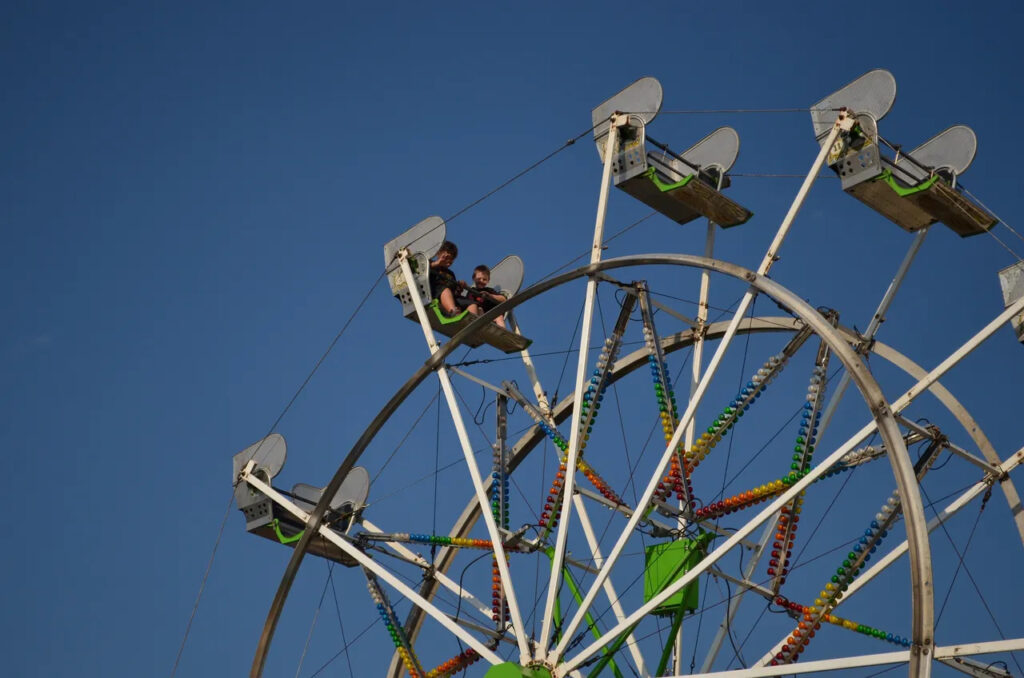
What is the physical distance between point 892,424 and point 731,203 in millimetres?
6323

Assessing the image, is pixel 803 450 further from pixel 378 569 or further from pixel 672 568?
pixel 378 569

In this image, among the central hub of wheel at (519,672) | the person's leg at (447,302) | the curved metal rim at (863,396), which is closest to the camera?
the curved metal rim at (863,396)

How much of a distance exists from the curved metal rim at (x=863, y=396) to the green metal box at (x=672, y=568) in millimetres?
3991

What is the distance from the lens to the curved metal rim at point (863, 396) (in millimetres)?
15289

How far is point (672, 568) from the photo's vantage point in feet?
71.5

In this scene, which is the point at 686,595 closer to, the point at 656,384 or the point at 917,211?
the point at 656,384

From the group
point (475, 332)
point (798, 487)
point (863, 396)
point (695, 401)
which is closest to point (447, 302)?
point (475, 332)

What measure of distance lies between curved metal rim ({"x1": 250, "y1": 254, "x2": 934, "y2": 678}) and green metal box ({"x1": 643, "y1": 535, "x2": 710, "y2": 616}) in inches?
157

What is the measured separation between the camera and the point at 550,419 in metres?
24.5

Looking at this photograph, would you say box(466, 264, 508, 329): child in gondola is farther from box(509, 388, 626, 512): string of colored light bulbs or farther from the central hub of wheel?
the central hub of wheel

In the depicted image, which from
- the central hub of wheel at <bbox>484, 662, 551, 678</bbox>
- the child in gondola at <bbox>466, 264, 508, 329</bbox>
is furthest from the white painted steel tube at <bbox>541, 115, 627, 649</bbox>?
the child in gondola at <bbox>466, 264, 508, 329</bbox>

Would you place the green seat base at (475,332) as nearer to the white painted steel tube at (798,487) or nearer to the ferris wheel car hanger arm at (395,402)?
the ferris wheel car hanger arm at (395,402)

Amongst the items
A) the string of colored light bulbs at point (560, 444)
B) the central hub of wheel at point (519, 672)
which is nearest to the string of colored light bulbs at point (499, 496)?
the string of colored light bulbs at point (560, 444)

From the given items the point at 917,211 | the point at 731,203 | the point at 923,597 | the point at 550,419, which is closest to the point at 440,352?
the point at 550,419
